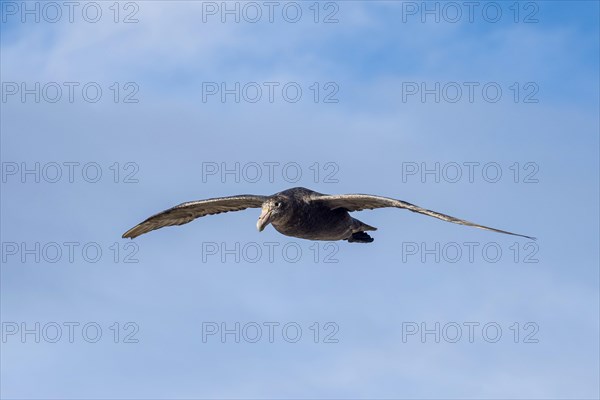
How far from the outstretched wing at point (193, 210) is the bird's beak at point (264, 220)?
1.59ft

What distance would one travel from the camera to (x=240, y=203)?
2278 centimetres

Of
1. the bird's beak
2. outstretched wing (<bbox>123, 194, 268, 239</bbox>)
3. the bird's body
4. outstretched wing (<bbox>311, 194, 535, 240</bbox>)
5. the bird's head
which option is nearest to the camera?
outstretched wing (<bbox>311, 194, 535, 240</bbox>)

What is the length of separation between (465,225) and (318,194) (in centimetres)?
368

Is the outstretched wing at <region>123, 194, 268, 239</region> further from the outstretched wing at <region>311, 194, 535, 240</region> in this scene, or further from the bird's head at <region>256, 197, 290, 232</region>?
the outstretched wing at <region>311, 194, 535, 240</region>

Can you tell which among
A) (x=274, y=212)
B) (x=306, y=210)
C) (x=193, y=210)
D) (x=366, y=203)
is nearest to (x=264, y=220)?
(x=274, y=212)

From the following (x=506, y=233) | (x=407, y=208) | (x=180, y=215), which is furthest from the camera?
(x=180, y=215)

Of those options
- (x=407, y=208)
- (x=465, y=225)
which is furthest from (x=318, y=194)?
(x=465, y=225)

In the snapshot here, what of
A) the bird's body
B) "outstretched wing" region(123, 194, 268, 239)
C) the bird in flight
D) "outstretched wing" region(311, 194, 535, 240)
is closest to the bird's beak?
the bird in flight

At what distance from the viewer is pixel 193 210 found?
2353 centimetres

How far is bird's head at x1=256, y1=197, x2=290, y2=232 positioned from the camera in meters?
21.2

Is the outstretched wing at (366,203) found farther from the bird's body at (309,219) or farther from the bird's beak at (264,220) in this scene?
the bird's beak at (264,220)

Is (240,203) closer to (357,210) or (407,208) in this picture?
(357,210)

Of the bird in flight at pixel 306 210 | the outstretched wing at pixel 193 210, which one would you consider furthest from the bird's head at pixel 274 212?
the outstretched wing at pixel 193 210

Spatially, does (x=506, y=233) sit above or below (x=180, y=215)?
below
